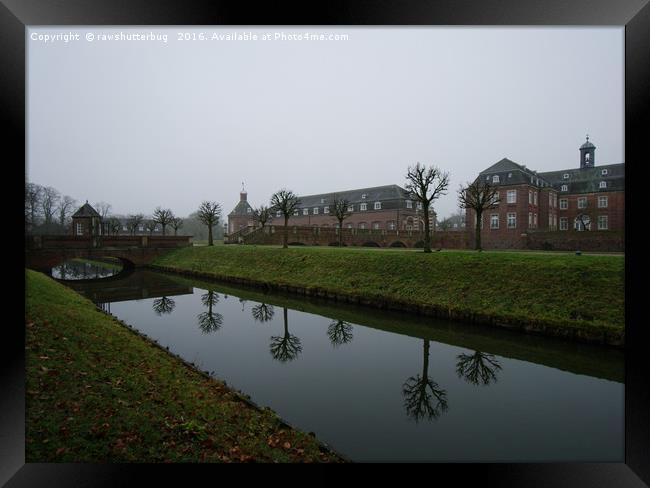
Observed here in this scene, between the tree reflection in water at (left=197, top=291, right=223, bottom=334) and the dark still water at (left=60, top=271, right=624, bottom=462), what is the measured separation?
65mm

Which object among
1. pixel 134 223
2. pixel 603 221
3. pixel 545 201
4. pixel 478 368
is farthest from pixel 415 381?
pixel 134 223

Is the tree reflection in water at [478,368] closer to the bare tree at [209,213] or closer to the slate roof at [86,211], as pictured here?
the bare tree at [209,213]

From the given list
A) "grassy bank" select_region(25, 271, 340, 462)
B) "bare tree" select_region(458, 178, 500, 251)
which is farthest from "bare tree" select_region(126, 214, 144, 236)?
"grassy bank" select_region(25, 271, 340, 462)

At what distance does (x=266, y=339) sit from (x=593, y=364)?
301 inches

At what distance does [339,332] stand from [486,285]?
5.56 meters

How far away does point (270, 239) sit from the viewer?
3009 centimetres

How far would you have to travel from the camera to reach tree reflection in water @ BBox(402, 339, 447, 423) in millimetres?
5230

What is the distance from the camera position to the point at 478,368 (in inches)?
277

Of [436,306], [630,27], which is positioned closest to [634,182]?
[630,27]

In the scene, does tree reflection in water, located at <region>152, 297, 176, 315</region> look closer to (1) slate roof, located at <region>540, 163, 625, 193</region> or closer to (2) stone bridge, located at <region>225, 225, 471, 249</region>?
(2) stone bridge, located at <region>225, 225, 471, 249</region>

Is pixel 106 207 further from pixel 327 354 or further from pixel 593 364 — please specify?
pixel 593 364

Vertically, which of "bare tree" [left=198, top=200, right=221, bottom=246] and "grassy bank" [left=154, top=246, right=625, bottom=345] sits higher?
"bare tree" [left=198, top=200, right=221, bottom=246]

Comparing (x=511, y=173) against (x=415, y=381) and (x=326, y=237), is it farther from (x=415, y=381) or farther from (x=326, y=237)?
(x=415, y=381)

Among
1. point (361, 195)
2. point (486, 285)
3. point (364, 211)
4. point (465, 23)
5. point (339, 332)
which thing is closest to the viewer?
point (465, 23)
